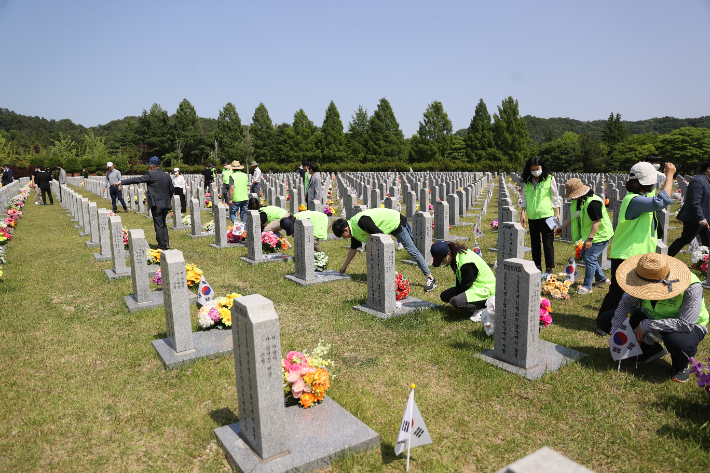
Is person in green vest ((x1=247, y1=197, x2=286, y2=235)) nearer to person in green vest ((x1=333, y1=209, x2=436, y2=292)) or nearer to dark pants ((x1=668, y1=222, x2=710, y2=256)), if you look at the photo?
person in green vest ((x1=333, y1=209, x2=436, y2=292))

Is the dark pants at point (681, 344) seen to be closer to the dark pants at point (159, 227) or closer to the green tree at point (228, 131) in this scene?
the dark pants at point (159, 227)

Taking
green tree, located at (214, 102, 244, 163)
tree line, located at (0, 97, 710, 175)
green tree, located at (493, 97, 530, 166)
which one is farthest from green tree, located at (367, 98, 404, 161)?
green tree, located at (214, 102, 244, 163)

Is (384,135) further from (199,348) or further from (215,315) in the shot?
(199,348)

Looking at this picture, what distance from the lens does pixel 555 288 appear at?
6.93 metres

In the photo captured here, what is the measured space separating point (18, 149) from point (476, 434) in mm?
89862

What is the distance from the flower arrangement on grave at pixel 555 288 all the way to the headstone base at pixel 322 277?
3.40 meters

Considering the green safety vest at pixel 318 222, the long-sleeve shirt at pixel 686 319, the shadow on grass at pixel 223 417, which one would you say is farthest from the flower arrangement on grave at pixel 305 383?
the green safety vest at pixel 318 222

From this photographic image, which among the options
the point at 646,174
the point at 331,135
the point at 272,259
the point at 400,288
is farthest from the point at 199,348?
the point at 331,135

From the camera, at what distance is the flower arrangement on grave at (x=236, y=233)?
11.7 m

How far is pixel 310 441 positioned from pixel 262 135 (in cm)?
6788

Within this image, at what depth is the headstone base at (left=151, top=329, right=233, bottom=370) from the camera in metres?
4.88

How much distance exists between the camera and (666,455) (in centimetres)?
324

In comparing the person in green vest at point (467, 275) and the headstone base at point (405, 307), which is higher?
the person in green vest at point (467, 275)

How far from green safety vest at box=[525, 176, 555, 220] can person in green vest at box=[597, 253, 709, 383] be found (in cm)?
295
